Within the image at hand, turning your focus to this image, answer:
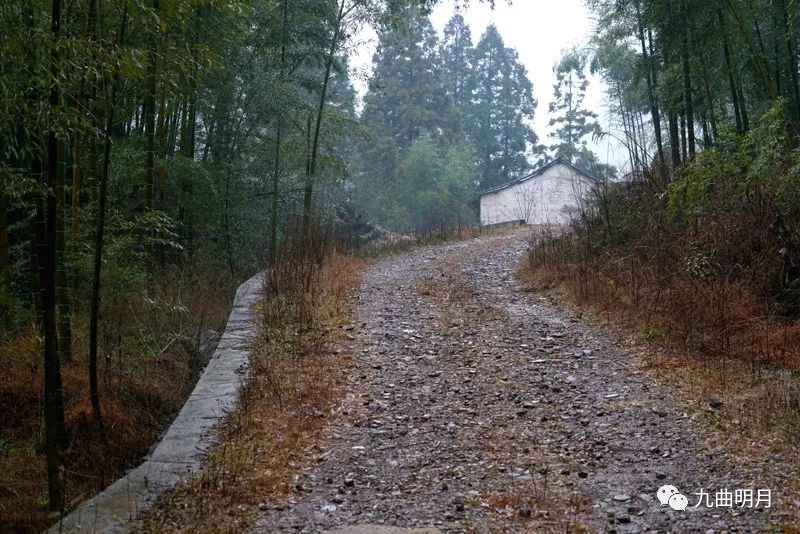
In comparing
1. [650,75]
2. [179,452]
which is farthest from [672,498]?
[650,75]

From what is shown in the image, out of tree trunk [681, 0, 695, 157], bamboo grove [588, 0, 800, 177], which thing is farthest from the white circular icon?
tree trunk [681, 0, 695, 157]

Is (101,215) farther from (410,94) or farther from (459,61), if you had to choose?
(459,61)

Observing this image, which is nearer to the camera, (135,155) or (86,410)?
(86,410)

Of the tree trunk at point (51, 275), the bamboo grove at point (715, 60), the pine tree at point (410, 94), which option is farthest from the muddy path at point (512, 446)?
the pine tree at point (410, 94)

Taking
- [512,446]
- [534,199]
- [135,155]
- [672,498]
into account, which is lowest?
[672,498]

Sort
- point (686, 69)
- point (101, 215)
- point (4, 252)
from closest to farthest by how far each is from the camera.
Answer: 1. point (101, 215)
2. point (4, 252)
3. point (686, 69)

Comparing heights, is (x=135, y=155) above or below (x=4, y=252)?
above

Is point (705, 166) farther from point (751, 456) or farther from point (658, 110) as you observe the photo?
point (658, 110)

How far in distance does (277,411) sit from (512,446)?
1637mm

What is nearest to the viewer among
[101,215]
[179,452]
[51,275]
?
[51,275]

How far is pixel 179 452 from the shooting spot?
4.00 metres

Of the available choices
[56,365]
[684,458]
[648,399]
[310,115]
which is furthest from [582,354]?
[310,115]

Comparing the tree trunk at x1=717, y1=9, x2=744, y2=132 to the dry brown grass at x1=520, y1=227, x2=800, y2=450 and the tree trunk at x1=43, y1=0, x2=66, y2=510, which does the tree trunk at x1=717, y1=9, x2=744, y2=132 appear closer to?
the dry brown grass at x1=520, y1=227, x2=800, y2=450

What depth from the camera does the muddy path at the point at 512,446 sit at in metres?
3.17
